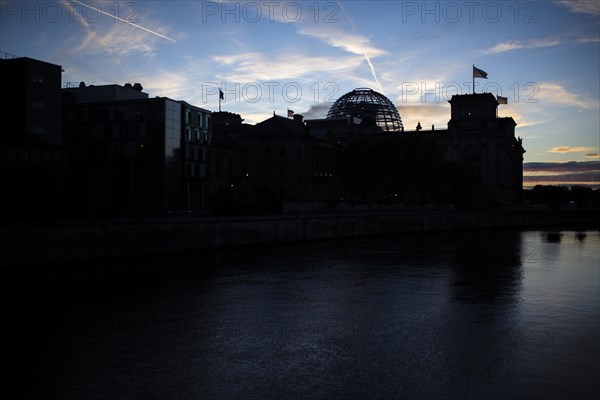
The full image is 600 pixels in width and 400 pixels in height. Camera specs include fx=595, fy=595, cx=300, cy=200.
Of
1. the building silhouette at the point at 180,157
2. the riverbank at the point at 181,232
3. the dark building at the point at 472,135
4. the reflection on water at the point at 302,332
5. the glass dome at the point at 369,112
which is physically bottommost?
the reflection on water at the point at 302,332

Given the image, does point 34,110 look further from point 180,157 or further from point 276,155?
point 276,155

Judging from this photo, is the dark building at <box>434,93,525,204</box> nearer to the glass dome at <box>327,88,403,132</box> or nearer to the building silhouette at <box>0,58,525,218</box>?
the building silhouette at <box>0,58,525,218</box>

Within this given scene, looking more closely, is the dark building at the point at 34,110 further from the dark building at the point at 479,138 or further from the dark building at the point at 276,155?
the dark building at the point at 479,138

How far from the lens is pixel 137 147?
8069cm

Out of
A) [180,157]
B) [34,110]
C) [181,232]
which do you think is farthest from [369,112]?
[181,232]

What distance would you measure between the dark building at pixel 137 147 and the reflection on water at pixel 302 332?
32.5 metres

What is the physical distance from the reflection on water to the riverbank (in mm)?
2289

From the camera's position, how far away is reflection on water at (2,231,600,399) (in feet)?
60.2

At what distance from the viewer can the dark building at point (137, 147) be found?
79875 mm

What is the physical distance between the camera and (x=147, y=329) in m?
26.0

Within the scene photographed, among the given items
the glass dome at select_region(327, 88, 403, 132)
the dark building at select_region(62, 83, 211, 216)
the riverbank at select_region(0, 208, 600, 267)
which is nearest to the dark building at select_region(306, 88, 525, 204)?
the glass dome at select_region(327, 88, 403, 132)

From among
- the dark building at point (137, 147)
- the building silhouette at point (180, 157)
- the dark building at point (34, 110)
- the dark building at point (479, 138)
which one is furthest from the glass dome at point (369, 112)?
the dark building at point (34, 110)

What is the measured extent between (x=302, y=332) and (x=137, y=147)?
60.7 meters

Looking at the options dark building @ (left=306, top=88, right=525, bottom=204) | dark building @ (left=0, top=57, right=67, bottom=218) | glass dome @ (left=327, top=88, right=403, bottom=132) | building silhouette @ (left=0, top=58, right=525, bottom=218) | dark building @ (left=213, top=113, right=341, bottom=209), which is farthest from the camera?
glass dome @ (left=327, top=88, right=403, bottom=132)
